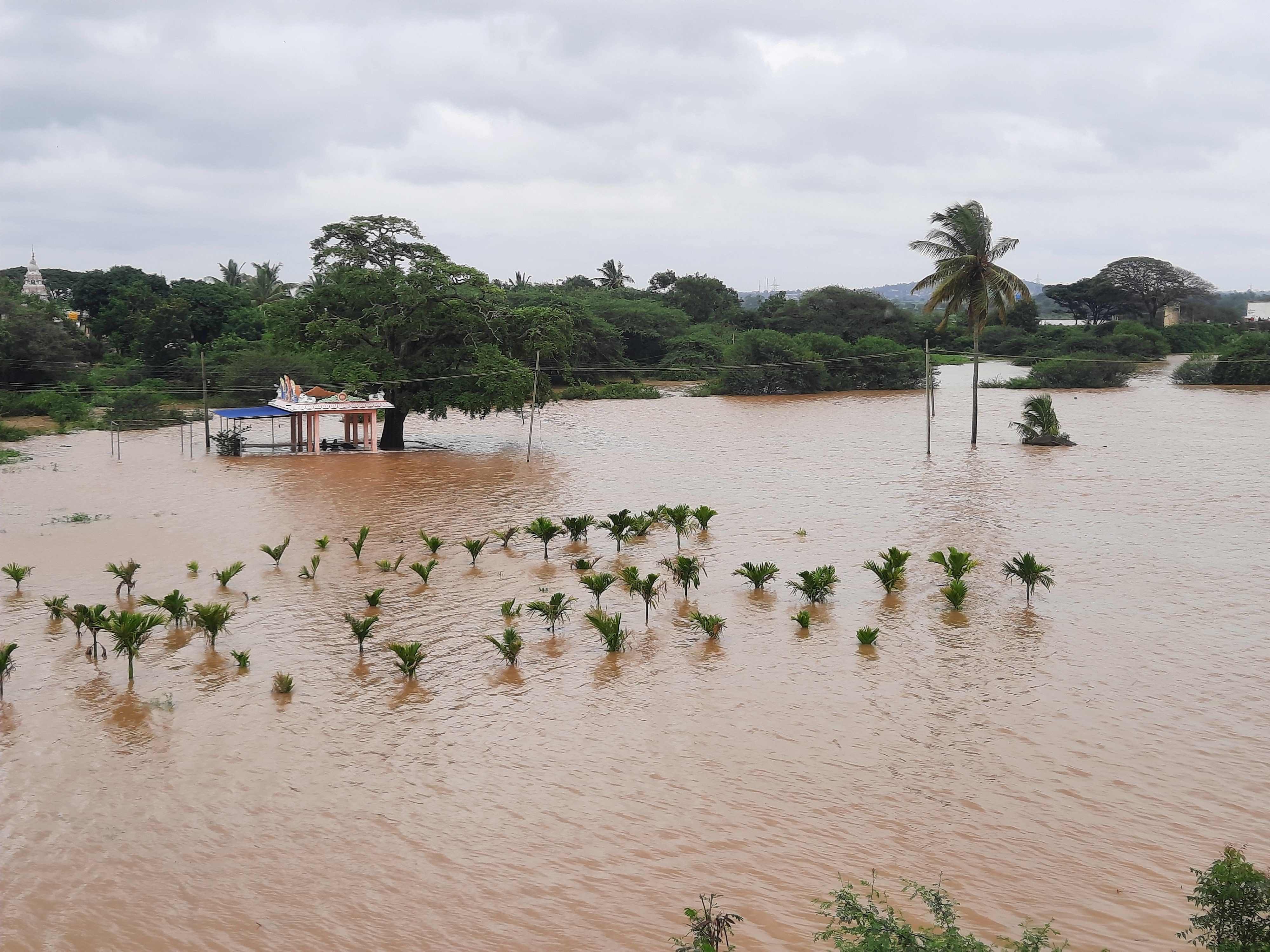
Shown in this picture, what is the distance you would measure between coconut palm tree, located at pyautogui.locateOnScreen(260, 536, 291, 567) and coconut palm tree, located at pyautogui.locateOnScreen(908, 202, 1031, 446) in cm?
2172

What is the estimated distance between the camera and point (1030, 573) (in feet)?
47.4

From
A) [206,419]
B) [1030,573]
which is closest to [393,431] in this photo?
[206,419]

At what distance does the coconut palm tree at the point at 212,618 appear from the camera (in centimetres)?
1237

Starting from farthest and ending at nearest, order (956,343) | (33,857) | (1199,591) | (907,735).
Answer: (956,343) < (1199,591) < (907,735) < (33,857)

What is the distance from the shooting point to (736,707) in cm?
1070

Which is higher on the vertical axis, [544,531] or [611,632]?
[544,531]

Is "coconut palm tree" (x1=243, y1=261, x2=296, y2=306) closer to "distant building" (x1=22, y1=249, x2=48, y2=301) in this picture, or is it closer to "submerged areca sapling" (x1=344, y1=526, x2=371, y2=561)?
"distant building" (x1=22, y1=249, x2=48, y2=301)

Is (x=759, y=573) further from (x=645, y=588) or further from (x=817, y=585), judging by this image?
(x=645, y=588)

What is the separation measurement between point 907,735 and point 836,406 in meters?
39.9

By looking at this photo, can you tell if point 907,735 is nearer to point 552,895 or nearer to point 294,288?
point 552,895

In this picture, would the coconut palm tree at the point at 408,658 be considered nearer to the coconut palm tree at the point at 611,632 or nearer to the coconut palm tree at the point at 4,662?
the coconut palm tree at the point at 611,632

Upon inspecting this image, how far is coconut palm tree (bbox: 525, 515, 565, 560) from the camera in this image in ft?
57.1

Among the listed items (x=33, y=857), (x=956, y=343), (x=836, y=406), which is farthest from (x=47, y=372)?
(x=956, y=343)

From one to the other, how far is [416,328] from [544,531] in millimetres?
15789
